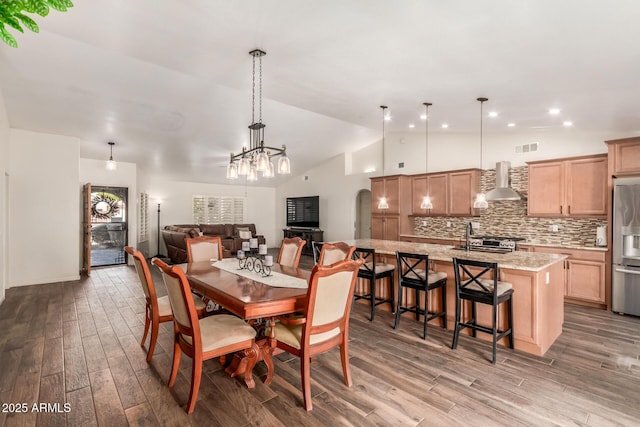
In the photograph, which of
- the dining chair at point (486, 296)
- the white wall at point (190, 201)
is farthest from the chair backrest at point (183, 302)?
the white wall at point (190, 201)

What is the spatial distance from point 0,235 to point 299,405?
504cm

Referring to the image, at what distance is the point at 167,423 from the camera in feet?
6.61

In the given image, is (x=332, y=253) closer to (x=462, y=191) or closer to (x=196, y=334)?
(x=196, y=334)

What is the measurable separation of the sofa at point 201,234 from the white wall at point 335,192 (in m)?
2.11

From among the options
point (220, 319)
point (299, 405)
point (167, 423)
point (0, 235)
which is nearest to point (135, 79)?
point (0, 235)

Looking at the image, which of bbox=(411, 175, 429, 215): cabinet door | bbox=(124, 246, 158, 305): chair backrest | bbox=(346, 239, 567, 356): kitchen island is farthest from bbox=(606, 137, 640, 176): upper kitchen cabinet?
bbox=(124, 246, 158, 305): chair backrest

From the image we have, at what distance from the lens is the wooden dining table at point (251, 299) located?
7.13 feet

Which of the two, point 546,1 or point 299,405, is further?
point 299,405

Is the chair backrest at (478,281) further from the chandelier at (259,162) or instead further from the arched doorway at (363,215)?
the arched doorway at (363,215)

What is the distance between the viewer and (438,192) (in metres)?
6.68

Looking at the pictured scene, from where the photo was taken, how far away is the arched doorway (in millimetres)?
9148

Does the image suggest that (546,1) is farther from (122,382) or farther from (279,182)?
(279,182)

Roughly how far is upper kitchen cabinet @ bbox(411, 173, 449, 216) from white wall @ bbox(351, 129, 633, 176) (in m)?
0.28

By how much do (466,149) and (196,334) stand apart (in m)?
6.10
